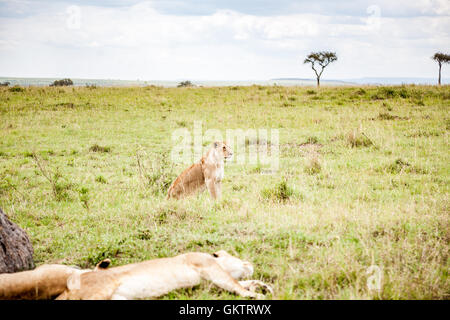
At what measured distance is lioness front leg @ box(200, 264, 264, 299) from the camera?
4.03 meters

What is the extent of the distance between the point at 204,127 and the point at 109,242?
12.5 metres

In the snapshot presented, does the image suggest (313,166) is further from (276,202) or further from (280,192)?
(276,202)

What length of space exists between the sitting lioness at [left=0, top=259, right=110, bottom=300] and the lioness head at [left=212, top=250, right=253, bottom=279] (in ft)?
4.64

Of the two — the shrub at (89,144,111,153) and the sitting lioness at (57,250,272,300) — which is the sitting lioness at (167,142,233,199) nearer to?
the sitting lioness at (57,250,272,300)

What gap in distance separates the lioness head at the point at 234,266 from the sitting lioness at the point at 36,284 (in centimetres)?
142

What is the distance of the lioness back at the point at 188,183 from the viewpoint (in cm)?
788

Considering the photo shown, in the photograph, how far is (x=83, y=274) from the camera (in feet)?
12.6

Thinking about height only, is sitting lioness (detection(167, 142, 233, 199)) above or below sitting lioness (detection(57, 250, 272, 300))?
above

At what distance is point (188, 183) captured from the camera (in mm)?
8148

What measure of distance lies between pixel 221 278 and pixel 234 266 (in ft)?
0.98

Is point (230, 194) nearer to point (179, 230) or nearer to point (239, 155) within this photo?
point (179, 230)

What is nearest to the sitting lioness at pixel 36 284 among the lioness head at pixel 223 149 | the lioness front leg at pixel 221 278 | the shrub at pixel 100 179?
the lioness front leg at pixel 221 278

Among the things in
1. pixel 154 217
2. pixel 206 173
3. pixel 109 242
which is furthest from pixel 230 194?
pixel 109 242

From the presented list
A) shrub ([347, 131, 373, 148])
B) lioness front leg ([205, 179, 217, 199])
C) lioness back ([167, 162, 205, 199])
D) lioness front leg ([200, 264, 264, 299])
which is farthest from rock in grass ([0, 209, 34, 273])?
shrub ([347, 131, 373, 148])
